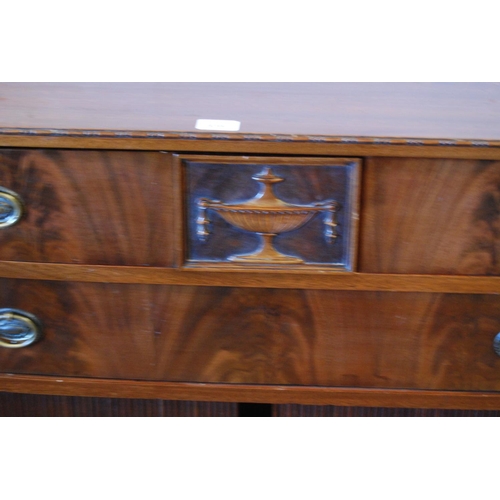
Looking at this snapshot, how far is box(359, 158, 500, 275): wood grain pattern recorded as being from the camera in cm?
124

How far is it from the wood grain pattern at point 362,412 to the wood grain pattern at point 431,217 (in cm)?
35

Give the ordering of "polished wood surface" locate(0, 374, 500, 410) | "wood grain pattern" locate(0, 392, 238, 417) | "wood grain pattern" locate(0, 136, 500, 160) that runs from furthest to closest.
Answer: "wood grain pattern" locate(0, 392, 238, 417) → "polished wood surface" locate(0, 374, 500, 410) → "wood grain pattern" locate(0, 136, 500, 160)

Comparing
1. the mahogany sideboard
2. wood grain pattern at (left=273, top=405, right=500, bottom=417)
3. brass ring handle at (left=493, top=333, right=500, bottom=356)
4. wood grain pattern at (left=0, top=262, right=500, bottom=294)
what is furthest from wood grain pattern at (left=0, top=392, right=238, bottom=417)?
brass ring handle at (left=493, top=333, right=500, bottom=356)

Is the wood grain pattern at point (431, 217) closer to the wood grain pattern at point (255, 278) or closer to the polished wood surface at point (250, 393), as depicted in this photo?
the wood grain pattern at point (255, 278)

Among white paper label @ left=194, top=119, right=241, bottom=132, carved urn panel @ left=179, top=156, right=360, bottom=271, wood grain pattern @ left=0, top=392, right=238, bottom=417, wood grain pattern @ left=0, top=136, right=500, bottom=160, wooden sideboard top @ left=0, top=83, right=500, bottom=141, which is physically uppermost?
wooden sideboard top @ left=0, top=83, right=500, bottom=141

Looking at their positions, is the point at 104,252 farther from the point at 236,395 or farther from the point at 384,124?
the point at 384,124

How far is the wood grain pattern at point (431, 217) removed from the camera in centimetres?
124

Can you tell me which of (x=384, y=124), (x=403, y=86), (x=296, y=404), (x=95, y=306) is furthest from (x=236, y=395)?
(x=403, y=86)

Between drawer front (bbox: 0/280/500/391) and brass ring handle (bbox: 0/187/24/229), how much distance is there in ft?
0.43

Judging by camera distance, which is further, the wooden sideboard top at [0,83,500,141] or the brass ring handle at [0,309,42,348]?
the brass ring handle at [0,309,42,348]

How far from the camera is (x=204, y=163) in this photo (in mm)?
1247

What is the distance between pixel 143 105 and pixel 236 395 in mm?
591

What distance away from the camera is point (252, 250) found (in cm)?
132

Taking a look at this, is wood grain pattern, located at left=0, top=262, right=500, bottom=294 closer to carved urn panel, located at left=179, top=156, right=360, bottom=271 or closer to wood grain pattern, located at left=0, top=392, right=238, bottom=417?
carved urn panel, located at left=179, top=156, right=360, bottom=271
